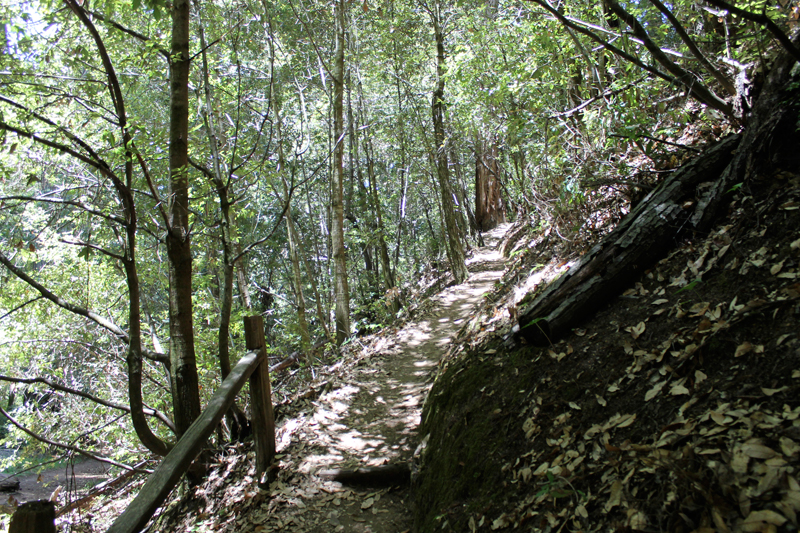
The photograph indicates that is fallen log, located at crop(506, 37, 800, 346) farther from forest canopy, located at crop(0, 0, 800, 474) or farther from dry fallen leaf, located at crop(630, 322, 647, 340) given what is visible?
dry fallen leaf, located at crop(630, 322, 647, 340)

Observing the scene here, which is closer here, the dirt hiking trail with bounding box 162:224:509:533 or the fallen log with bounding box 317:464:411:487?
the dirt hiking trail with bounding box 162:224:509:533

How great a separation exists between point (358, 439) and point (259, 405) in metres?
1.16

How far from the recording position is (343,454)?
4.19m

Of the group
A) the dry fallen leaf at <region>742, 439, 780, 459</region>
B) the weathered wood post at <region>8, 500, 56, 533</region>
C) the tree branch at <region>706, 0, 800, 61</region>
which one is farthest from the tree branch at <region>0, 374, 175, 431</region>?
the tree branch at <region>706, 0, 800, 61</region>

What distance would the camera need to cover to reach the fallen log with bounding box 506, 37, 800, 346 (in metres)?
2.78

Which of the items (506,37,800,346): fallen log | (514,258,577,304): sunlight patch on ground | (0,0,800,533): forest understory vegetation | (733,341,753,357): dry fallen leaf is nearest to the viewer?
(0,0,800,533): forest understory vegetation

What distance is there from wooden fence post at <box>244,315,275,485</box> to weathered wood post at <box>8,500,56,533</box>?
235 centimetres

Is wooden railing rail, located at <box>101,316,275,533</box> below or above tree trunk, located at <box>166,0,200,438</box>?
below

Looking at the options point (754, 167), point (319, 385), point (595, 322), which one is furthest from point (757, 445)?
point (319, 385)

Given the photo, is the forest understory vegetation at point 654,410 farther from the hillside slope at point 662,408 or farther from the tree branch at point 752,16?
the tree branch at point 752,16

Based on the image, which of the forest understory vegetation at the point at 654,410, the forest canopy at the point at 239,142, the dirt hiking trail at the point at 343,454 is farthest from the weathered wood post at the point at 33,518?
the dirt hiking trail at the point at 343,454

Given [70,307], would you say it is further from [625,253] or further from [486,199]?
[486,199]

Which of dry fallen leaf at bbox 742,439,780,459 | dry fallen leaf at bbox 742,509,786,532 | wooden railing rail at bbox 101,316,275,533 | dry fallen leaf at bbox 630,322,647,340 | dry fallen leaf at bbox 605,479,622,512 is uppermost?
wooden railing rail at bbox 101,316,275,533

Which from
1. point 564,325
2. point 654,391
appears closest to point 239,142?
point 564,325
